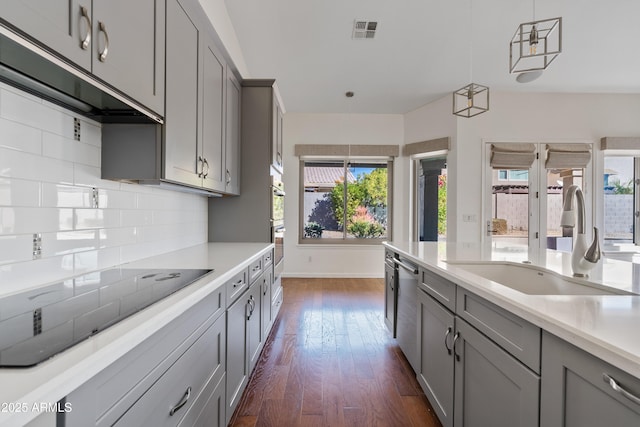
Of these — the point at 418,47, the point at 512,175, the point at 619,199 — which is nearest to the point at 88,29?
the point at 418,47

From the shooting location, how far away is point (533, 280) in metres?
1.53

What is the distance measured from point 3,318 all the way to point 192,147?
1204 mm

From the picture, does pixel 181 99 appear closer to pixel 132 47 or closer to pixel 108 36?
pixel 132 47

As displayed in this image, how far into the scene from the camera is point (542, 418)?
833mm

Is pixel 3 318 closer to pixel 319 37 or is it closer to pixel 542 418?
pixel 542 418

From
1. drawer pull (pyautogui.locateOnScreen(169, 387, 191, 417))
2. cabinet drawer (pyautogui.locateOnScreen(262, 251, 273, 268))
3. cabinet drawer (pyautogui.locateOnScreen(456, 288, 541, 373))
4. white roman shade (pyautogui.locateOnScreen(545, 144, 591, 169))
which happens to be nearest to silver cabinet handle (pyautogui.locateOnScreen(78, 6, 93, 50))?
drawer pull (pyautogui.locateOnScreen(169, 387, 191, 417))

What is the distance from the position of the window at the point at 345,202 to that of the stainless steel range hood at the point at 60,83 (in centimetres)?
402

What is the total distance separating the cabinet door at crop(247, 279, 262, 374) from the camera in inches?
75.0

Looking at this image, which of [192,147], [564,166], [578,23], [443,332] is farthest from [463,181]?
[192,147]

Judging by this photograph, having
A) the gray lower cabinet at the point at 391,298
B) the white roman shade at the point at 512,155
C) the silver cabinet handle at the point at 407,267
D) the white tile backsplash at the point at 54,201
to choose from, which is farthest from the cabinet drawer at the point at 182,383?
the white roman shade at the point at 512,155

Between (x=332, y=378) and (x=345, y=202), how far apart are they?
352 cm

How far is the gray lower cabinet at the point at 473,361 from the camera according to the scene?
2.99ft

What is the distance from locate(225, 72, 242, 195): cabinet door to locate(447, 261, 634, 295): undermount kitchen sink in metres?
1.79

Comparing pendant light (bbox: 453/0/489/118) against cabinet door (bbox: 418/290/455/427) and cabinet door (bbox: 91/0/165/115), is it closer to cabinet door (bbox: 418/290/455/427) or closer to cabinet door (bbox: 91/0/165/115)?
cabinet door (bbox: 418/290/455/427)
